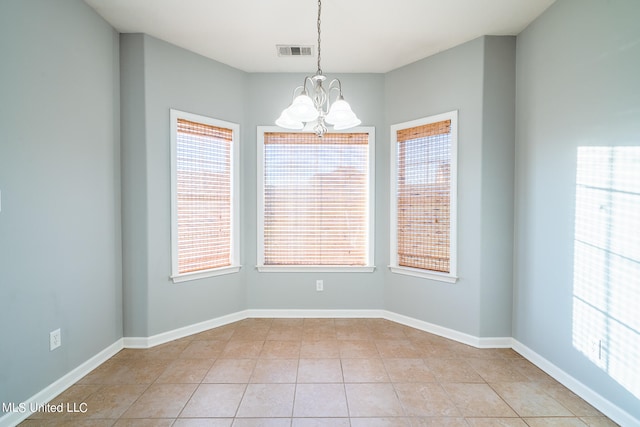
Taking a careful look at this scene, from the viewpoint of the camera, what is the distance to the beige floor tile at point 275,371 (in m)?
2.39

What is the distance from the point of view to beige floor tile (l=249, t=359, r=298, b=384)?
2391 mm

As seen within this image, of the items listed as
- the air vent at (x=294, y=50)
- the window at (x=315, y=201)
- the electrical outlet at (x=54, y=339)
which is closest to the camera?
the electrical outlet at (x=54, y=339)

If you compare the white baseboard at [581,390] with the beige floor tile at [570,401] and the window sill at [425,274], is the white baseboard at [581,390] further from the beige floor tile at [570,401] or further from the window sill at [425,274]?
the window sill at [425,274]

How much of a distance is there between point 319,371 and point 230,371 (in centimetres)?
72

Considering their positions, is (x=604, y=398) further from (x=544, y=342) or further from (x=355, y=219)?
(x=355, y=219)

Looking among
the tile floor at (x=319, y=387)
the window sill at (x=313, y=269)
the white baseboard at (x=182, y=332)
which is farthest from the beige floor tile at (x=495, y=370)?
the white baseboard at (x=182, y=332)

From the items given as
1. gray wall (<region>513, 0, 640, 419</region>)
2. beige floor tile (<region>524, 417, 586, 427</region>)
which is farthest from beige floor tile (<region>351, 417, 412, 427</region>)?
gray wall (<region>513, 0, 640, 419</region>)

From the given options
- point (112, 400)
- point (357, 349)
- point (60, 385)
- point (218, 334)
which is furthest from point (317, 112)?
point (60, 385)

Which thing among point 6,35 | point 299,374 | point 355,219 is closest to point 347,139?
point 355,219

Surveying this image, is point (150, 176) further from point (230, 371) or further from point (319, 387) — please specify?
point (319, 387)

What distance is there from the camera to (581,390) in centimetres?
217

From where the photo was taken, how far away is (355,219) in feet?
12.2

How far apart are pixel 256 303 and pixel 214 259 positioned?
0.76 meters

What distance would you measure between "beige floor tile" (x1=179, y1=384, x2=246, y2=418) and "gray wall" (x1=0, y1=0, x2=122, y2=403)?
1.01 m
